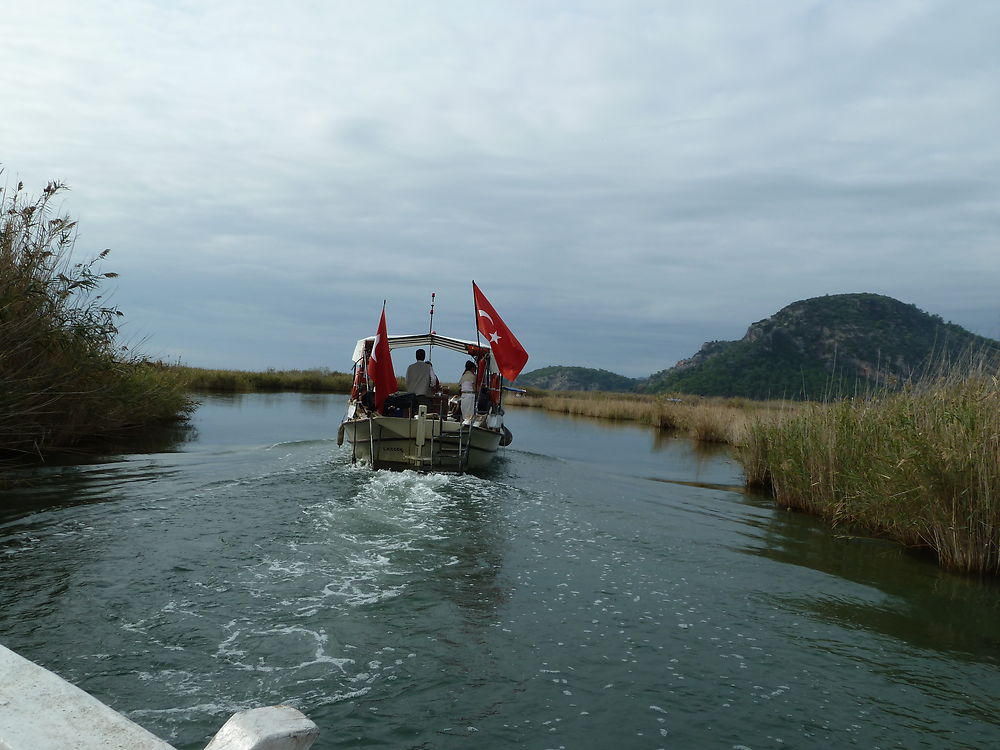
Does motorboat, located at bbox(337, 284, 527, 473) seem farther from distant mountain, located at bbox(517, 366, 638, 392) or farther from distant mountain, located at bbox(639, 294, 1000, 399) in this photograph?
distant mountain, located at bbox(517, 366, 638, 392)

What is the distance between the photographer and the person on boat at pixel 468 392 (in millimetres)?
14170

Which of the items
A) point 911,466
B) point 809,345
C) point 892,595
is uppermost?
point 809,345

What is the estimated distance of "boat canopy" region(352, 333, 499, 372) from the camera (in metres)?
16.5

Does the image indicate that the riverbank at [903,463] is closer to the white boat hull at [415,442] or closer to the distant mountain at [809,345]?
the white boat hull at [415,442]

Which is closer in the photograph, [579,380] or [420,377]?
[420,377]

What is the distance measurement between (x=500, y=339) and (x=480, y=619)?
8891 mm

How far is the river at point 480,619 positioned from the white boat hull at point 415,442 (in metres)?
1.68

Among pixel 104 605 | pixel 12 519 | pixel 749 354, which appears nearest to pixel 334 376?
pixel 12 519

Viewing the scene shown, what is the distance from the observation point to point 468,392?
14242 millimetres

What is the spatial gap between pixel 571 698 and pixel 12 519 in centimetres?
730

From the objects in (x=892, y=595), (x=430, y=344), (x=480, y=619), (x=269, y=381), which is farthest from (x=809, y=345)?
(x=480, y=619)

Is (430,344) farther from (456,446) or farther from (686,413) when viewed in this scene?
(686,413)

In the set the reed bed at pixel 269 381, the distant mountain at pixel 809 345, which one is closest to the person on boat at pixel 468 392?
the reed bed at pixel 269 381

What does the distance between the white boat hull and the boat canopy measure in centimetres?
298
